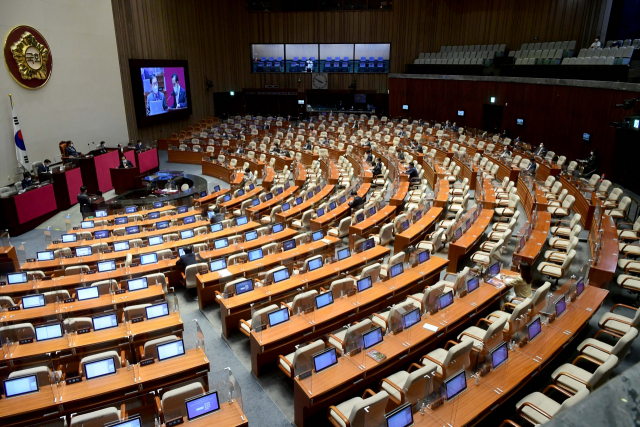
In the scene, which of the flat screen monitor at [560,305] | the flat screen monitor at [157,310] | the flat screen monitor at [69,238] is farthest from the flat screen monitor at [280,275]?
the flat screen monitor at [69,238]

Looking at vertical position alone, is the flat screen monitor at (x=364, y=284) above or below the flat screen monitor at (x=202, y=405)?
below

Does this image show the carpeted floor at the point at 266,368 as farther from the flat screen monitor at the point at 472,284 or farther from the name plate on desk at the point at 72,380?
the flat screen monitor at the point at 472,284

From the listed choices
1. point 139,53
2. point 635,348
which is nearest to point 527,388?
point 635,348

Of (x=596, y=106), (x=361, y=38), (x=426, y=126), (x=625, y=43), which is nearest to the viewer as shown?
(x=596, y=106)

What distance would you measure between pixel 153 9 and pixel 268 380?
24.0 metres

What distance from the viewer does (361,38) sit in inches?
1210

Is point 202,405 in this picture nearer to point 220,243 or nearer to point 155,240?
point 220,243

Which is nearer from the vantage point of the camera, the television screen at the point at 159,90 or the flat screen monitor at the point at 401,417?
the flat screen monitor at the point at 401,417

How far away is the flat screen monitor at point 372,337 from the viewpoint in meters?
5.73

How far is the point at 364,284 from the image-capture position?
750cm

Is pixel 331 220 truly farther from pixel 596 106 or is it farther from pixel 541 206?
pixel 596 106

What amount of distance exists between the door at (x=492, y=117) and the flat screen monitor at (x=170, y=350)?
20.1 meters

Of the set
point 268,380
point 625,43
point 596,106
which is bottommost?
point 268,380

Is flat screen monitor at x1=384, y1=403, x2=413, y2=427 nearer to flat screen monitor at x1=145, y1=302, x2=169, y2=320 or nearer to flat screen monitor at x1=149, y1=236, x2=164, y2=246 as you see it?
flat screen monitor at x1=145, y1=302, x2=169, y2=320
